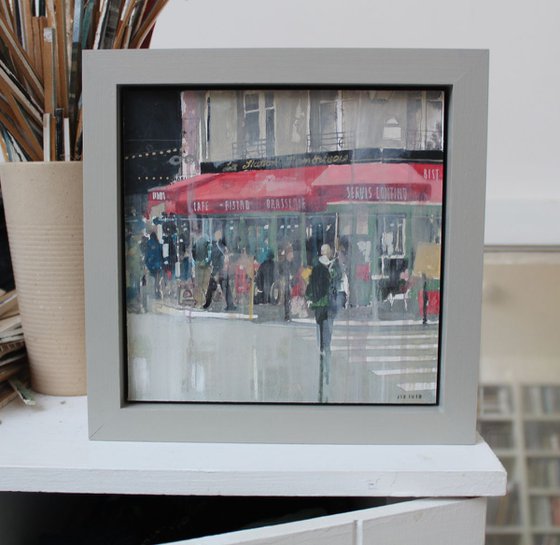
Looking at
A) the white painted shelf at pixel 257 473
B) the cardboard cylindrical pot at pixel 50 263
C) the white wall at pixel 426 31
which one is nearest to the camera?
the white painted shelf at pixel 257 473

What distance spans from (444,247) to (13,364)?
46 cm

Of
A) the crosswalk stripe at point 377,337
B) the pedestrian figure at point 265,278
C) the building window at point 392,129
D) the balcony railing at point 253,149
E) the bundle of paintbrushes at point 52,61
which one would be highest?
the bundle of paintbrushes at point 52,61

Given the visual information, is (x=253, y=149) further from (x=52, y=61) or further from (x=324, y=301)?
(x=52, y=61)

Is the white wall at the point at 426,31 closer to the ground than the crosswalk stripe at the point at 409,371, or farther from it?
farther from it

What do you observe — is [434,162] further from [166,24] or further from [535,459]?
[535,459]

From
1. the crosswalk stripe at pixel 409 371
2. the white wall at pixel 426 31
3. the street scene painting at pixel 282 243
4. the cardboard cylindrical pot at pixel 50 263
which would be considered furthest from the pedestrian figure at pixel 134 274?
the white wall at pixel 426 31

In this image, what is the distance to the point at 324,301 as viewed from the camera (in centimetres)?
48

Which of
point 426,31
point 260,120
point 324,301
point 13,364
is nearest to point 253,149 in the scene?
point 260,120

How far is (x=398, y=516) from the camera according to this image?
443 millimetres

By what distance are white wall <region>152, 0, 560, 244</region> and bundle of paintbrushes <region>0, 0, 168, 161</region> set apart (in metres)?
0.48

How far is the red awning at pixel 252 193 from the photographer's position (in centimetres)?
47

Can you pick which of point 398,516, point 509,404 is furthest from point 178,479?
point 509,404

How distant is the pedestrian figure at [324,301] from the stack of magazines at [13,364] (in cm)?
29

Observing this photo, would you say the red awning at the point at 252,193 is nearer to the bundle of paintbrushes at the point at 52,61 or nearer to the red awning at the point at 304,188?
the red awning at the point at 304,188
